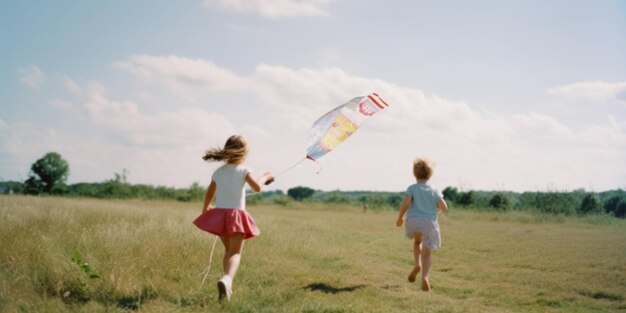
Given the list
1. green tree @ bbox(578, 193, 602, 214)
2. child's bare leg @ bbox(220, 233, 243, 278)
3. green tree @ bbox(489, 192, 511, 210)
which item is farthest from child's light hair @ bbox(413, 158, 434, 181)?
green tree @ bbox(489, 192, 511, 210)

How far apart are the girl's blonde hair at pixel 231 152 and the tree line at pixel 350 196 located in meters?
11.5

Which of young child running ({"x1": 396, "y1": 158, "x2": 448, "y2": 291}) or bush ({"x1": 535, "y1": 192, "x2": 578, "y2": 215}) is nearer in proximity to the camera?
young child running ({"x1": 396, "y1": 158, "x2": 448, "y2": 291})

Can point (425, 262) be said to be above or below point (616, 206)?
below

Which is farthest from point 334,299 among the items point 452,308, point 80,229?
point 80,229

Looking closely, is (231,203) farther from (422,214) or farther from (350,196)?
(350,196)

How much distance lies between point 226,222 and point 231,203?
0.27m

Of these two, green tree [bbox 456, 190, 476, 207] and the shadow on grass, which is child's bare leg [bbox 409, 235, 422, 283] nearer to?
the shadow on grass

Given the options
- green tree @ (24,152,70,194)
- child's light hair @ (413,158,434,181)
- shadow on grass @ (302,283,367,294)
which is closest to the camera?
shadow on grass @ (302,283,367,294)

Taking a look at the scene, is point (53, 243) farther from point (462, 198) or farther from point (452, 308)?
point (462, 198)

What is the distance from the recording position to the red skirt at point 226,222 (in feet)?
19.5

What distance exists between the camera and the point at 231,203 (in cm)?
611

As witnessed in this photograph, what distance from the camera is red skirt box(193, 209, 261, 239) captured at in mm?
5930

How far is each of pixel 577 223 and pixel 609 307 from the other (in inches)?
755

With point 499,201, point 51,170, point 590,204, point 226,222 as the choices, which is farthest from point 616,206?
point 51,170
